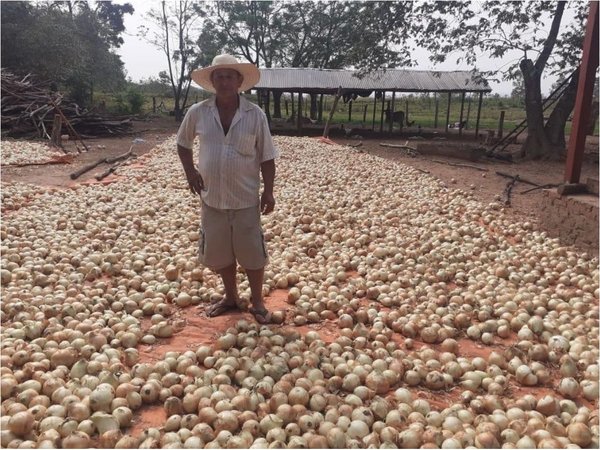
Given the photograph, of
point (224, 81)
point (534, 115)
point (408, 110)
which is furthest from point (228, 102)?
point (408, 110)

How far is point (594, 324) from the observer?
3.05 meters

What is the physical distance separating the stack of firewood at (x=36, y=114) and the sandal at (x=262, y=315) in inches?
509

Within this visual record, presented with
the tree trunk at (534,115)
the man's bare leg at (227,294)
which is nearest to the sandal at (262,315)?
the man's bare leg at (227,294)

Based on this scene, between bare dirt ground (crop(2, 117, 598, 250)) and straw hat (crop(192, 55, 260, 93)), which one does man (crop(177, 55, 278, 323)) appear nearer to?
straw hat (crop(192, 55, 260, 93))

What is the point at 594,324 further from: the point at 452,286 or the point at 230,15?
the point at 230,15

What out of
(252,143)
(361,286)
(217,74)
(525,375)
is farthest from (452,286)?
(217,74)

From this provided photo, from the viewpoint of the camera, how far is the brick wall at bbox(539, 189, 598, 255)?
464cm

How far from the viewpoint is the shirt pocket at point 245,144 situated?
2729 millimetres

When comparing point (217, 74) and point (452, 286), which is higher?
point (217, 74)

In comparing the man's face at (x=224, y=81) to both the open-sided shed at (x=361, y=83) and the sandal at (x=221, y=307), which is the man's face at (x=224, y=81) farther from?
the open-sided shed at (x=361, y=83)

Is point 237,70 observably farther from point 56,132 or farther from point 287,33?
point 287,33

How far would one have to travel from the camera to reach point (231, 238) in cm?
292

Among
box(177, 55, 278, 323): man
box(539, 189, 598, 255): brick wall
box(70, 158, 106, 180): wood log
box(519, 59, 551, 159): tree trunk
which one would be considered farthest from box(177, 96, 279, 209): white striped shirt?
box(519, 59, 551, 159): tree trunk

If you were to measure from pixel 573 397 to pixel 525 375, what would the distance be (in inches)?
9.1
